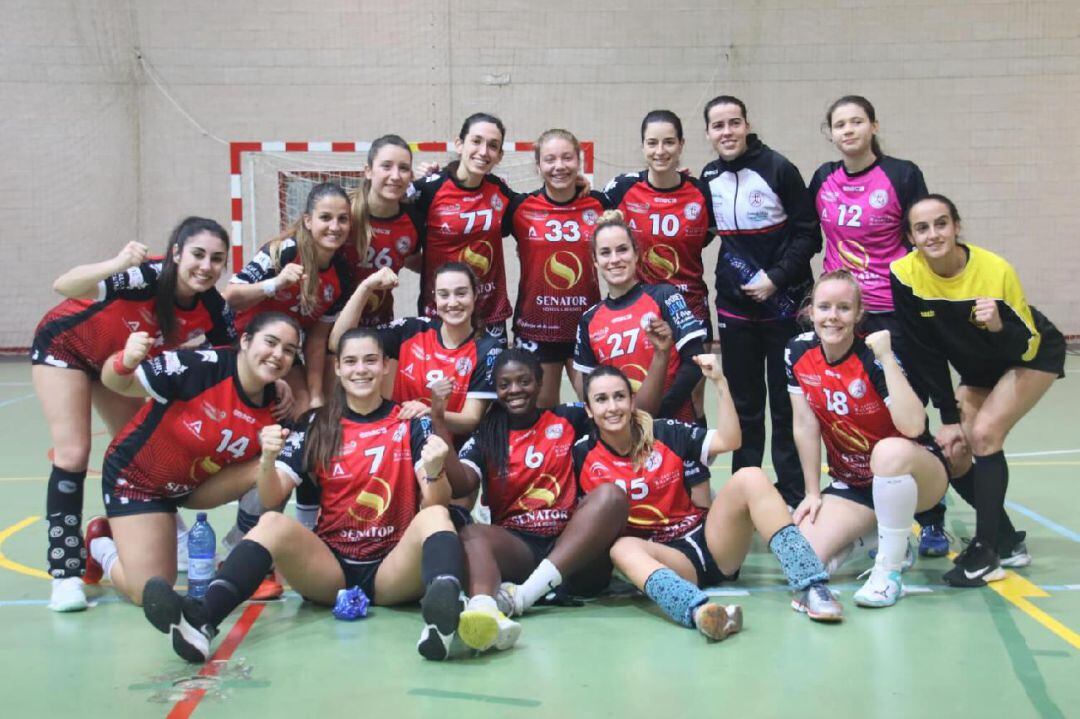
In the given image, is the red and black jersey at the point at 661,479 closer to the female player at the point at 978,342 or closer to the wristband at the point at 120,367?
the female player at the point at 978,342

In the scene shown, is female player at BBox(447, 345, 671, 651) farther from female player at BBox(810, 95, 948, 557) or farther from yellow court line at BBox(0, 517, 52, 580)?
yellow court line at BBox(0, 517, 52, 580)

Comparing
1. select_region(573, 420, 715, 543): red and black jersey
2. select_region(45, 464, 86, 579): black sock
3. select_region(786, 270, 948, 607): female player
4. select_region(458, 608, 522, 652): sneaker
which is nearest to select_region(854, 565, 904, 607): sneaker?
select_region(786, 270, 948, 607): female player

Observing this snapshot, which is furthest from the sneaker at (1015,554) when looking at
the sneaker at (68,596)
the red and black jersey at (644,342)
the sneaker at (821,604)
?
the sneaker at (68,596)

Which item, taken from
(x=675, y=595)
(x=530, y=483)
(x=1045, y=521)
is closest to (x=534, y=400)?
(x=530, y=483)

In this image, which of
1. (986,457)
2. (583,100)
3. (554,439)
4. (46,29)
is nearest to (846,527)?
(986,457)

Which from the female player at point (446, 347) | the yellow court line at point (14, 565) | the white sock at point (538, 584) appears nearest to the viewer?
the white sock at point (538, 584)

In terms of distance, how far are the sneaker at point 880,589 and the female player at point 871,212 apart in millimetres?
823

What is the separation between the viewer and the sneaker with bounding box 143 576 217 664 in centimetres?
319

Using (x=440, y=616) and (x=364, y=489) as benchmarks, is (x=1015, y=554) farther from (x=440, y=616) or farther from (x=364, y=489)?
(x=364, y=489)

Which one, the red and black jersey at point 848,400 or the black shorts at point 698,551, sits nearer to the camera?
the black shorts at point 698,551

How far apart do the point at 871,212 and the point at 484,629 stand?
2703mm

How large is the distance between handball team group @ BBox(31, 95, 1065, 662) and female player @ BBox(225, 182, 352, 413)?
16 millimetres

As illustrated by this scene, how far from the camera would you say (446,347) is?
4461 mm

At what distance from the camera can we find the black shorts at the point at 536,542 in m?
3.94
